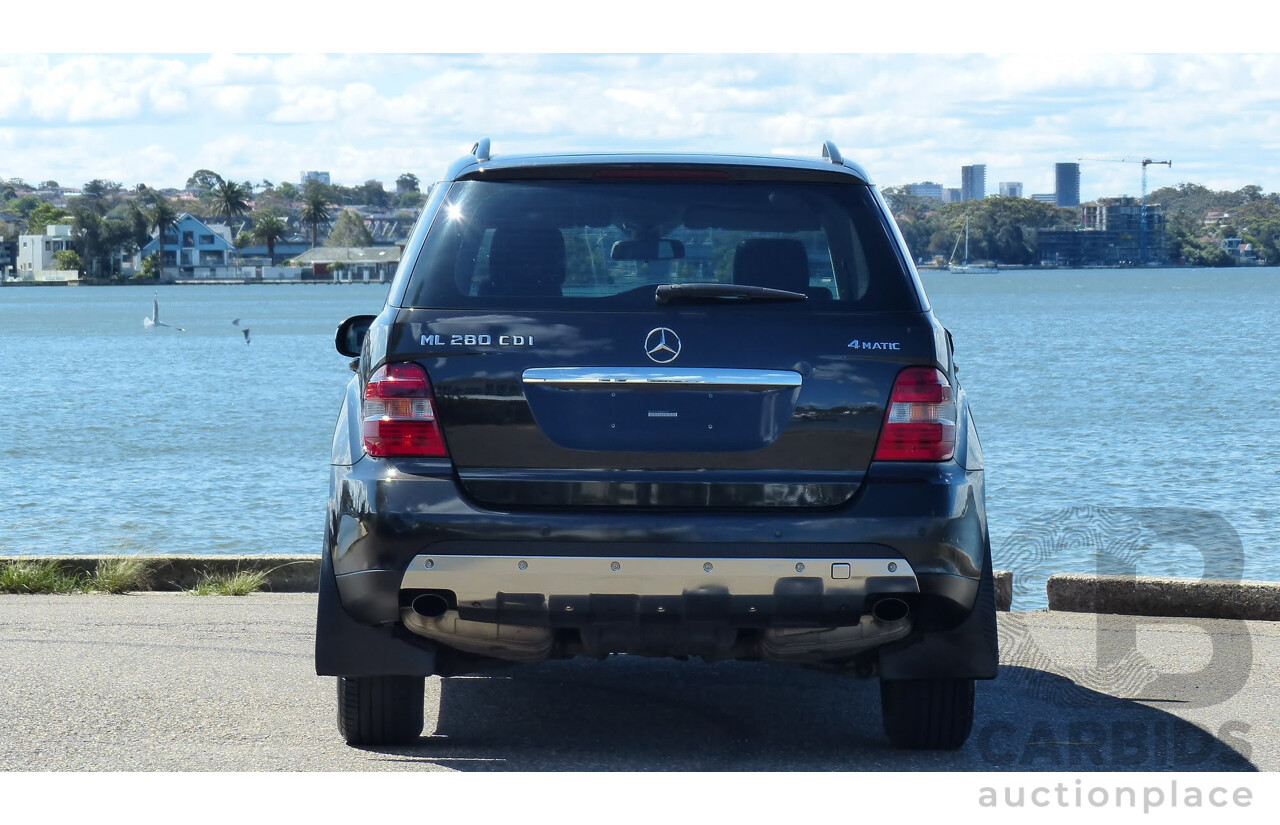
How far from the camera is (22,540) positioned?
19.8m

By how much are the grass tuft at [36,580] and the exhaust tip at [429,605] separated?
17.5 feet

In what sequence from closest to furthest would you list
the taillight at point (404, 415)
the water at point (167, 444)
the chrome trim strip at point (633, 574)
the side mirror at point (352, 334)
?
the chrome trim strip at point (633, 574) → the taillight at point (404, 415) → the side mirror at point (352, 334) → the water at point (167, 444)

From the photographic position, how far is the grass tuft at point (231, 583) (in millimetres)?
9336

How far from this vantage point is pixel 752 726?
235 inches

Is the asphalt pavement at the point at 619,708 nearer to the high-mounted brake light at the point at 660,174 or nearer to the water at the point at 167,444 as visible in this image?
the high-mounted brake light at the point at 660,174

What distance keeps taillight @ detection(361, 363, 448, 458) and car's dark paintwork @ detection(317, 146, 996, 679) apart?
0.03 meters

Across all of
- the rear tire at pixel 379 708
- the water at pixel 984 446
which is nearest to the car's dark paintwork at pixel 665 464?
the rear tire at pixel 379 708

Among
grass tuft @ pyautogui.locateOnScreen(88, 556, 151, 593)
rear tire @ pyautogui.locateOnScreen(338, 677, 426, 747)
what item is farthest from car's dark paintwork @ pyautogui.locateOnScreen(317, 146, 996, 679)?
grass tuft @ pyautogui.locateOnScreen(88, 556, 151, 593)

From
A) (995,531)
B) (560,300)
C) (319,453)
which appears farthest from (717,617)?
(319,453)

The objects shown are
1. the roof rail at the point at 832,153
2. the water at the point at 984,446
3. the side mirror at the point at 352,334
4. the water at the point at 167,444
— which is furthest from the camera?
the water at the point at 167,444

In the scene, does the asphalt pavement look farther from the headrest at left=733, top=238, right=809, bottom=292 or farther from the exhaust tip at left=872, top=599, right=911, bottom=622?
the headrest at left=733, top=238, right=809, bottom=292

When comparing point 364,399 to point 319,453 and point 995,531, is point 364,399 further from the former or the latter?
point 319,453

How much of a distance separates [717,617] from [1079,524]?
17710 mm

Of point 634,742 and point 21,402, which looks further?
point 21,402
